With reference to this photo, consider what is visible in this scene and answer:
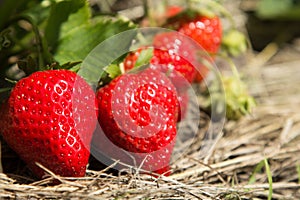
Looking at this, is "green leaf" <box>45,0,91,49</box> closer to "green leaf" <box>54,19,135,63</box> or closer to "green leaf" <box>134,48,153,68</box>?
"green leaf" <box>54,19,135,63</box>

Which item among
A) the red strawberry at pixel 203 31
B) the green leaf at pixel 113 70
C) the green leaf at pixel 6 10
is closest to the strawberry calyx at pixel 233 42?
the red strawberry at pixel 203 31

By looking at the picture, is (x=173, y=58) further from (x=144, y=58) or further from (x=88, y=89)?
(x=88, y=89)

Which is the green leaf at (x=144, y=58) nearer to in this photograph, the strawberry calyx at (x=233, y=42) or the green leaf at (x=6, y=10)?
the green leaf at (x=6, y=10)

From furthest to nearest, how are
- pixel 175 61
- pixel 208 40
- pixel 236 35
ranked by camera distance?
1. pixel 236 35
2. pixel 208 40
3. pixel 175 61

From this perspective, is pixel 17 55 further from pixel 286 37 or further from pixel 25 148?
pixel 286 37

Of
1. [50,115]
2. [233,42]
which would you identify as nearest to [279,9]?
[233,42]

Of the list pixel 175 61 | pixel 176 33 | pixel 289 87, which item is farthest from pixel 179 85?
pixel 289 87

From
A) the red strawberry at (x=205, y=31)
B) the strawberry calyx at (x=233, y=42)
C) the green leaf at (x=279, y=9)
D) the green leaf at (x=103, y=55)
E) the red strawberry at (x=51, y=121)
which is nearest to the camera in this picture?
the red strawberry at (x=51, y=121)

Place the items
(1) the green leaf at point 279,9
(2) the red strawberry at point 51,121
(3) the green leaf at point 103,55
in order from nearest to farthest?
(2) the red strawberry at point 51,121 → (3) the green leaf at point 103,55 → (1) the green leaf at point 279,9
